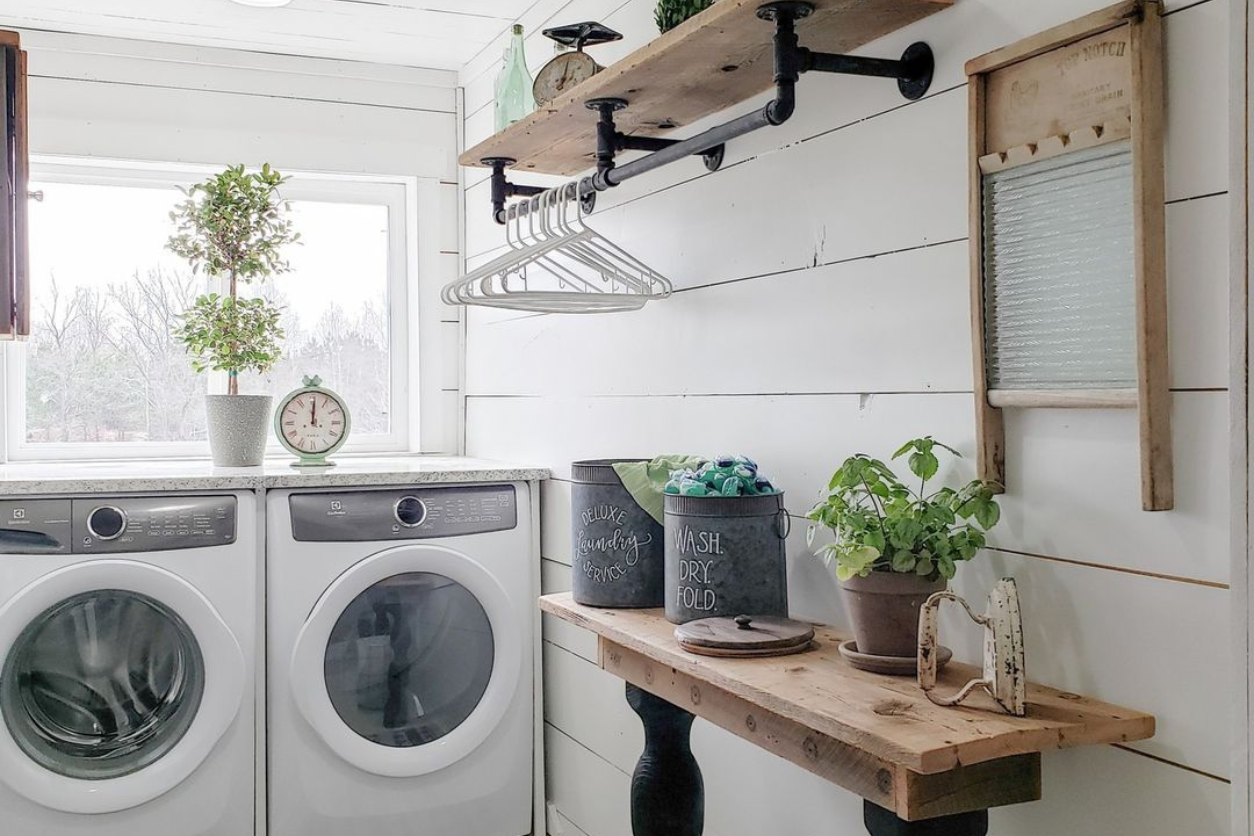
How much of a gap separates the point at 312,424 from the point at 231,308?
34 centimetres

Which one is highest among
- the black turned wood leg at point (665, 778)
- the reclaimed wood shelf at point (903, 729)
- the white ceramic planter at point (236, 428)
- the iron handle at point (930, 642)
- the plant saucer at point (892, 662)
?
the white ceramic planter at point (236, 428)

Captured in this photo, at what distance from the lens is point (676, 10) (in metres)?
1.69

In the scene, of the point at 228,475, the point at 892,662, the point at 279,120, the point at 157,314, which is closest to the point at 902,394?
the point at 892,662

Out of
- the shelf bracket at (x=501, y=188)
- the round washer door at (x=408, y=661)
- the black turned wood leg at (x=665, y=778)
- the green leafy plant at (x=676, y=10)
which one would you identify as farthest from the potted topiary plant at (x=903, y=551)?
the round washer door at (x=408, y=661)

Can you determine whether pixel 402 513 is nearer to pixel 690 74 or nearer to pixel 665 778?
pixel 665 778

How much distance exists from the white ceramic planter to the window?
1.48ft

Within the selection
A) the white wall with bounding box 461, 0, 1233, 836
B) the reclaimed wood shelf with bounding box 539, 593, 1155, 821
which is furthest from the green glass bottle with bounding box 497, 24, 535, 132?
the reclaimed wood shelf with bounding box 539, 593, 1155, 821

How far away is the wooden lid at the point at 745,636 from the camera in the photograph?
1.46 meters

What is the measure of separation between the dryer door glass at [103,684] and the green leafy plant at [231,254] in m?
0.65

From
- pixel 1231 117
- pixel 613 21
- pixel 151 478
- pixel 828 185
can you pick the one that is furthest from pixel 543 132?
pixel 1231 117

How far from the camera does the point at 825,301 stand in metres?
1.70

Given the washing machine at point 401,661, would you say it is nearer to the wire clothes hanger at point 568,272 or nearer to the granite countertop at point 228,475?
the granite countertop at point 228,475

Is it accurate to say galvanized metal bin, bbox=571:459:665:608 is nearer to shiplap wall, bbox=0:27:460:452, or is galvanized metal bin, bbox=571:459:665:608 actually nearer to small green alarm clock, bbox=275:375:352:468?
small green alarm clock, bbox=275:375:352:468

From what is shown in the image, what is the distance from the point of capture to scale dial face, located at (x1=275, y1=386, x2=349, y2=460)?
111 inches
